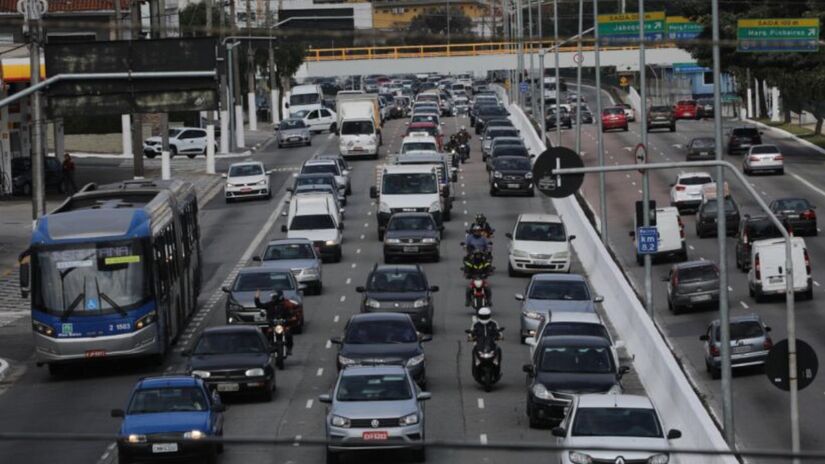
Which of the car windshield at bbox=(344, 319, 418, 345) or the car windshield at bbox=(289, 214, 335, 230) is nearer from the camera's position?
the car windshield at bbox=(344, 319, 418, 345)

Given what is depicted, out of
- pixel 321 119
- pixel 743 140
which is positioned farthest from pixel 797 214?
pixel 321 119

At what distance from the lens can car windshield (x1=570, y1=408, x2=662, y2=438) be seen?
75.7 feet

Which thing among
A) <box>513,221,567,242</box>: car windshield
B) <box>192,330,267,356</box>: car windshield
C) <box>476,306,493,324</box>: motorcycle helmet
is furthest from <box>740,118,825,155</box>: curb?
<box>192,330,267,356</box>: car windshield

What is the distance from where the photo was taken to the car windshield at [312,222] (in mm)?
50531

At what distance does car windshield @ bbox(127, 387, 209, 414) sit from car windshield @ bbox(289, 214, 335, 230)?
84.2ft

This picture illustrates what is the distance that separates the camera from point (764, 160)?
7375 cm

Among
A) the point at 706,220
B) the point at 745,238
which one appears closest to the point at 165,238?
the point at 745,238

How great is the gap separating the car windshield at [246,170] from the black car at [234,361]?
121ft

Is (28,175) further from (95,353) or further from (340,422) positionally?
(340,422)

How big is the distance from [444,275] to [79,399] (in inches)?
714

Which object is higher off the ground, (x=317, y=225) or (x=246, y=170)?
(x=246, y=170)

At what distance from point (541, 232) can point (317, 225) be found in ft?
23.1

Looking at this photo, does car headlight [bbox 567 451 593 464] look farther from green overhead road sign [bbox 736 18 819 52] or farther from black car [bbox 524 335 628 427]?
green overhead road sign [bbox 736 18 819 52]

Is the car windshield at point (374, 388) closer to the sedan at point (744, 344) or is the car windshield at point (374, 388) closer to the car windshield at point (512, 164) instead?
the sedan at point (744, 344)
